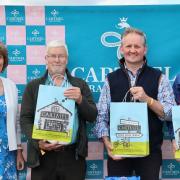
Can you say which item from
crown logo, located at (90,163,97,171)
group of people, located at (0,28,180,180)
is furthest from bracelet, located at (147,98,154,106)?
crown logo, located at (90,163,97,171)

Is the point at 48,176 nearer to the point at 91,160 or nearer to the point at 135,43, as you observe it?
the point at 91,160

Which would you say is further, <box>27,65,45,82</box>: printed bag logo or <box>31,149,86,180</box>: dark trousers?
<box>27,65,45,82</box>: printed bag logo

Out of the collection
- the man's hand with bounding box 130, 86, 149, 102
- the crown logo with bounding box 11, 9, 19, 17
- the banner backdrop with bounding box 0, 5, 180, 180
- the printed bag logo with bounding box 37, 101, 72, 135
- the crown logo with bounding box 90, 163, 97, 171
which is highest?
the crown logo with bounding box 11, 9, 19, 17

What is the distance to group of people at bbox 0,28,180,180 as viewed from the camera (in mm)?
2676

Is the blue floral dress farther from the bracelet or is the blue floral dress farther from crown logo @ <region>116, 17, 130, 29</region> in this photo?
crown logo @ <region>116, 17, 130, 29</region>

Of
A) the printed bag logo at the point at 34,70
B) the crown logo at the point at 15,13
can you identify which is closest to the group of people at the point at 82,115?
the printed bag logo at the point at 34,70

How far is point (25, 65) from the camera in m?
3.30

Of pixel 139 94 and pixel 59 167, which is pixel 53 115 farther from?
pixel 139 94

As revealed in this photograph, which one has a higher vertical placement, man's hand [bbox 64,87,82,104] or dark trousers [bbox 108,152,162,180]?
man's hand [bbox 64,87,82,104]

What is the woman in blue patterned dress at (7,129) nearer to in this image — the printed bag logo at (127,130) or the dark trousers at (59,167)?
the dark trousers at (59,167)

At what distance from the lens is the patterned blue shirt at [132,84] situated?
8.90 feet

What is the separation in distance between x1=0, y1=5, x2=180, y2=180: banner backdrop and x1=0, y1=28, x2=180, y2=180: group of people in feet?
1.57

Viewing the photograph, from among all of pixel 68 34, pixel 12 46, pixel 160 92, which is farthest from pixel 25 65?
pixel 160 92

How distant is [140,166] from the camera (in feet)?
9.04
